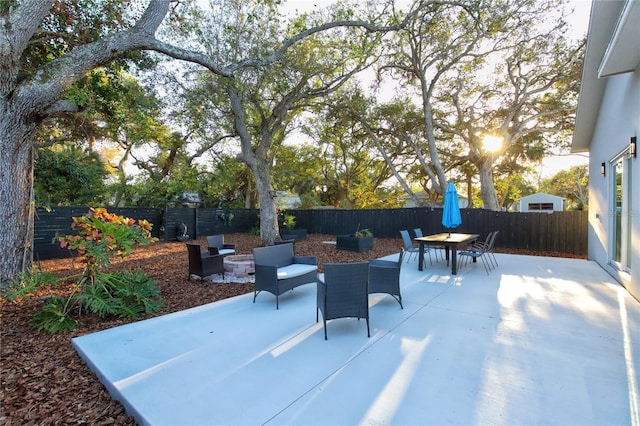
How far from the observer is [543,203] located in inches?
827

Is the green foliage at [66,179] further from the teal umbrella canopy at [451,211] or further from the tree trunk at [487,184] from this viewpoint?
the tree trunk at [487,184]

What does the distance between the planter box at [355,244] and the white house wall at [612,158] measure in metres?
5.45

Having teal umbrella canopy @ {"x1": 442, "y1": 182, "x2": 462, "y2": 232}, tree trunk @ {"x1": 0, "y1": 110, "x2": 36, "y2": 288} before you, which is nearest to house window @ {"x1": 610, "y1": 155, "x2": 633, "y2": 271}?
teal umbrella canopy @ {"x1": 442, "y1": 182, "x2": 462, "y2": 232}

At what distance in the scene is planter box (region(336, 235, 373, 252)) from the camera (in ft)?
→ 28.9

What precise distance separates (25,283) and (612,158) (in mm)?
10096

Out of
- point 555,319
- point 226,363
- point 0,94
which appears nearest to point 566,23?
point 555,319

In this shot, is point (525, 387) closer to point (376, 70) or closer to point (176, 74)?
point (176, 74)

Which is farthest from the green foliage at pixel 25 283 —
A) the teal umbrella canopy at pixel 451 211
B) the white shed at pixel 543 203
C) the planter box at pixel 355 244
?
the white shed at pixel 543 203

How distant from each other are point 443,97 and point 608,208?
9.44m

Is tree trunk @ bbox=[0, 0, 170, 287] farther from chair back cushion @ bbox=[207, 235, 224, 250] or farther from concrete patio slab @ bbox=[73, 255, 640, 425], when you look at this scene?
chair back cushion @ bbox=[207, 235, 224, 250]

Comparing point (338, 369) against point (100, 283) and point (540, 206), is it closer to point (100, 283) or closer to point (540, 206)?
point (100, 283)

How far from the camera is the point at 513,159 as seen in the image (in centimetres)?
1695

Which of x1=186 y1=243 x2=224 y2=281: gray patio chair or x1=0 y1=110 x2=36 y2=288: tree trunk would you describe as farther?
x1=186 y1=243 x2=224 y2=281: gray patio chair

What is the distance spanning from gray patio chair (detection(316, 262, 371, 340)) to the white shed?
74.8 ft
